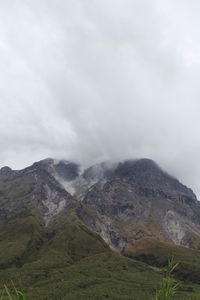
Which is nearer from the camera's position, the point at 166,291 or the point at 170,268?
the point at 166,291

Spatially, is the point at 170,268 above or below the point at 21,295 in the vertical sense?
above

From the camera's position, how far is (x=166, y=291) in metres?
8.23

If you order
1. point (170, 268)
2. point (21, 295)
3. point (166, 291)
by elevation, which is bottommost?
point (21, 295)

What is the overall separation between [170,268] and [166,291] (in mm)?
736

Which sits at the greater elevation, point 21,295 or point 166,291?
point 166,291

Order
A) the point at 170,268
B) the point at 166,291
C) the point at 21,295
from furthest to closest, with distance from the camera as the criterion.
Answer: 1. the point at 170,268
2. the point at 166,291
3. the point at 21,295

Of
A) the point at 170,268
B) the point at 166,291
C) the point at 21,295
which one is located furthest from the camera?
the point at 170,268

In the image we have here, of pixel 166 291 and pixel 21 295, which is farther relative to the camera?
pixel 166 291

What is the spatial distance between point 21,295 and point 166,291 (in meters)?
3.44

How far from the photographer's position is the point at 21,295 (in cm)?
643

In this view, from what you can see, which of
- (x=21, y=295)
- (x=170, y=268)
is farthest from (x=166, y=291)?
(x=21, y=295)

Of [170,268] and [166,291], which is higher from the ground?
[170,268]

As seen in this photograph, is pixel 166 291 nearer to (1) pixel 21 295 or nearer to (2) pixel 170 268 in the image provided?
(2) pixel 170 268
